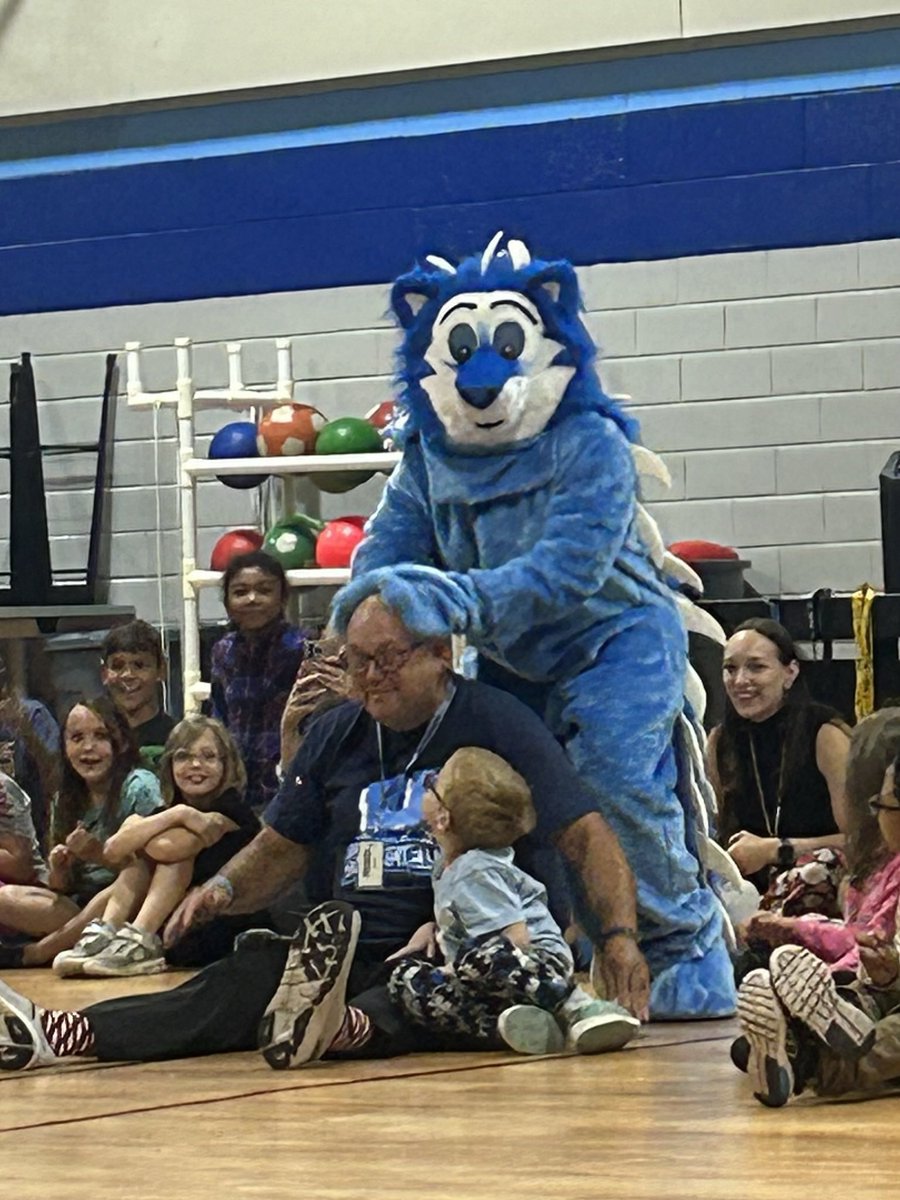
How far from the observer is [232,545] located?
24.7 feet

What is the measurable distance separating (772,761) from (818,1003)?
7.73 ft

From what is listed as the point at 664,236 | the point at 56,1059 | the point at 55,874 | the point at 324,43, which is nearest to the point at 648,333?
the point at 664,236

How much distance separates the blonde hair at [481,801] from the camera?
356 cm

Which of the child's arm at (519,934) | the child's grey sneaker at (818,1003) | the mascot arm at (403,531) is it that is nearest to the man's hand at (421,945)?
the child's arm at (519,934)

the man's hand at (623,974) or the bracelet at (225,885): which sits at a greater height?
the bracelet at (225,885)

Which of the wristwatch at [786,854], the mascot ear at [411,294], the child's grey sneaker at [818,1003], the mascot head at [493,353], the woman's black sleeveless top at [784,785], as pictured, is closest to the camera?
the child's grey sneaker at [818,1003]

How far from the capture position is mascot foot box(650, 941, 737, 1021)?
3922mm

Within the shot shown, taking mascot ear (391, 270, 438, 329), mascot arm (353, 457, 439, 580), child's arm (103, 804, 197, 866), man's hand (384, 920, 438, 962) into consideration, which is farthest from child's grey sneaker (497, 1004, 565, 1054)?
child's arm (103, 804, 197, 866)

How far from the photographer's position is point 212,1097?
3.10 meters

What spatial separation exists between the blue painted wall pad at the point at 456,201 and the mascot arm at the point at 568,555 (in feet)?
11.6

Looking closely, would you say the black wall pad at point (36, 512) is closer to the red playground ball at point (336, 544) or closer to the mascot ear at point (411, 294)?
the red playground ball at point (336, 544)

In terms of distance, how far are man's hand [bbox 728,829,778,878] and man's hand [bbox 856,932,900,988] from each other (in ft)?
6.27

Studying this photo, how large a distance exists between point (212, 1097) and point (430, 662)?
866mm

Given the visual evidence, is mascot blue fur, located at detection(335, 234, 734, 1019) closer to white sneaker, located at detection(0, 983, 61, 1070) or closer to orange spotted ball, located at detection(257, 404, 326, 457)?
white sneaker, located at detection(0, 983, 61, 1070)
